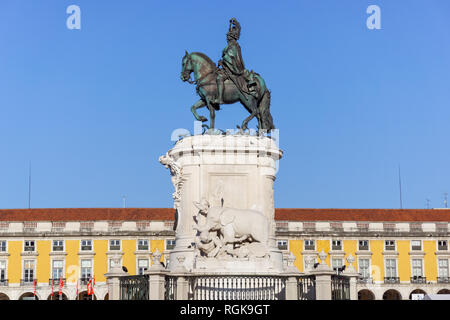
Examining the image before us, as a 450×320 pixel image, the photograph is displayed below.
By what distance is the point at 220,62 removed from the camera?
23406 mm

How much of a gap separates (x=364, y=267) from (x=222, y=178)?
47332 mm

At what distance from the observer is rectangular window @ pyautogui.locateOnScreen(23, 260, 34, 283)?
65.6 meters

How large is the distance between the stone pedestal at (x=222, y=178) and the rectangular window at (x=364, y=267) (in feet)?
151

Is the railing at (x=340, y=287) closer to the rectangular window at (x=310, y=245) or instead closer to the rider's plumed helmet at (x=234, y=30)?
the rider's plumed helmet at (x=234, y=30)

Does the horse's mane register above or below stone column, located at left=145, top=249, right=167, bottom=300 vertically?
above

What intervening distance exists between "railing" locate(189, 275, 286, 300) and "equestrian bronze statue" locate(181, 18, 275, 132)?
16.7 feet

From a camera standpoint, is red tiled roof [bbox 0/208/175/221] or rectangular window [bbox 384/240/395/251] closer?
rectangular window [bbox 384/240/395/251]

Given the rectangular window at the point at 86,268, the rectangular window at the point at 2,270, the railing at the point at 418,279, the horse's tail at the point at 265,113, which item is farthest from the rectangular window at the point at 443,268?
the horse's tail at the point at 265,113

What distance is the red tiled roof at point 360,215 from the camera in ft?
228

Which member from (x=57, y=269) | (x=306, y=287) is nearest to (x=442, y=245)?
(x=57, y=269)

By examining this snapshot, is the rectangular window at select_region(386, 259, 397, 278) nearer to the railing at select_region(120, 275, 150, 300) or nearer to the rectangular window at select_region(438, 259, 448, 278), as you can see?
the rectangular window at select_region(438, 259, 448, 278)

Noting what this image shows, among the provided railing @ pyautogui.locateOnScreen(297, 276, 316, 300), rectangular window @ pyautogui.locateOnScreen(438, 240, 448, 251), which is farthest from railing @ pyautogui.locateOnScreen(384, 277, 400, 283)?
railing @ pyautogui.locateOnScreen(297, 276, 316, 300)
